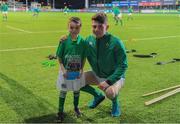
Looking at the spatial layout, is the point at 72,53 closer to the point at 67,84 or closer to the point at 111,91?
the point at 67,84

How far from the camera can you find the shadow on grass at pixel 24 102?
6.58m

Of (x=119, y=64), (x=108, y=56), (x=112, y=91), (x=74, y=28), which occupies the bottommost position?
(x=112, y=91)

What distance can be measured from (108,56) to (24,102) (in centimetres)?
202

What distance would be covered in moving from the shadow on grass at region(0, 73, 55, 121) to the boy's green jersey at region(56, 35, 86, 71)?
39.4 inches

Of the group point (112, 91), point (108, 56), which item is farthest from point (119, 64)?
point (112, 91)

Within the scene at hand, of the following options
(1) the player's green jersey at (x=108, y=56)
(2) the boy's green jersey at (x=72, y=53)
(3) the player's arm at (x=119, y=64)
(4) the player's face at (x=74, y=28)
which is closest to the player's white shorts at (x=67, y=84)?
(2) the boy's green jersey at (x=72, y=53)

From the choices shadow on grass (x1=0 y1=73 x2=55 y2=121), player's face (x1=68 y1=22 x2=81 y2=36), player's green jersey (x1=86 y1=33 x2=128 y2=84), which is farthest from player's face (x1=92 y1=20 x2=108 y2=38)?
shadow on grass (x1=0 y1=73 x2=55 y2=121)

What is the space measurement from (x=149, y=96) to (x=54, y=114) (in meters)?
2.18

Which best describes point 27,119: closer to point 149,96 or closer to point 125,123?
point 125,123

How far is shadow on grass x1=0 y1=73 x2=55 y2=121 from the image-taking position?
658cm

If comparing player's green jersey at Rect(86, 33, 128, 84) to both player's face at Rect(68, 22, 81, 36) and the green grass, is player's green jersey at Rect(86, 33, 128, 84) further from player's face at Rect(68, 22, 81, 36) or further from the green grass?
the green grass

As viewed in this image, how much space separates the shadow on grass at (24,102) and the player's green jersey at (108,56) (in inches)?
46.6

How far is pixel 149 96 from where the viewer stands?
25.5ft

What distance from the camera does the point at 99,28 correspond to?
6.02m
